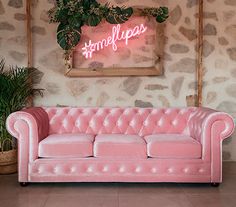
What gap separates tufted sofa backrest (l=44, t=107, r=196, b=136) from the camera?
4551 millimetres

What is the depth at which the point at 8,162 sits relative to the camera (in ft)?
14.3

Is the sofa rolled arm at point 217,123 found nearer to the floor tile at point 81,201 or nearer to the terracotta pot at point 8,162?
the floor tile at point 81,201

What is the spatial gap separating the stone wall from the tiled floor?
1435mm

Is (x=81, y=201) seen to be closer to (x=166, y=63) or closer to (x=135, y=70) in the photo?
(x=135, y=70)

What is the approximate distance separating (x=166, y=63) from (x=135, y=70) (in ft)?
1.63

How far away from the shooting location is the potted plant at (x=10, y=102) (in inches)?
172

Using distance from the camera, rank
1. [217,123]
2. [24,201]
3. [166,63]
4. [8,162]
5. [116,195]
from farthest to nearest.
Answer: [166,63] < [8,162] < [217,123] < [116,195] < [24,201]

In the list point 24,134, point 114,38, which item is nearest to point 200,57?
point 114,38

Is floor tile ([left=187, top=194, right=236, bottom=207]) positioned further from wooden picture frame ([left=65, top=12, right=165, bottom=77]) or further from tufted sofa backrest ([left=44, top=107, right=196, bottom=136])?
wooden picture frame ([left=65, top=12, right=165, bottom=77])

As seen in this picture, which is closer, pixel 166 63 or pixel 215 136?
pixel 215 136

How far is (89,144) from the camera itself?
3.85 metres

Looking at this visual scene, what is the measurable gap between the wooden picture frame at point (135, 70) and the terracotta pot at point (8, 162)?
141 cm

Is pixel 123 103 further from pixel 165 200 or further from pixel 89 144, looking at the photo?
pixel 165 200

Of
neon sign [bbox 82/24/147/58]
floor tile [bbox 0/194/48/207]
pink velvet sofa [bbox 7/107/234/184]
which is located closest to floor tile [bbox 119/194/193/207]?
pink velvet sofa [bbox 7/107/234/184]
